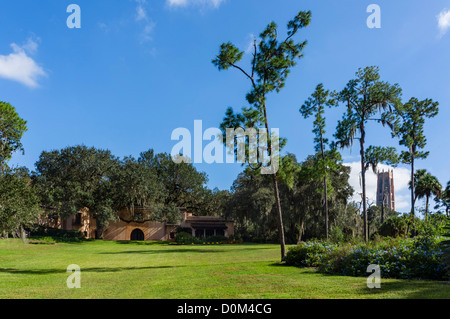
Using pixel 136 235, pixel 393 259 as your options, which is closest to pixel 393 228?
pixel 393 259

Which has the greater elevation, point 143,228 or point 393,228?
point 393,228

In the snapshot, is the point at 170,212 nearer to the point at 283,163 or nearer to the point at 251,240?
the point at 251,240

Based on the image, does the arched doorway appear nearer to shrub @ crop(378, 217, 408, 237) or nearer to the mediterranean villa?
the mediterranean villa

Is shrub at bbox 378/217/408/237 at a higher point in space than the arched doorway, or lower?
higher

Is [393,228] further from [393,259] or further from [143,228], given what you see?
[143,228]

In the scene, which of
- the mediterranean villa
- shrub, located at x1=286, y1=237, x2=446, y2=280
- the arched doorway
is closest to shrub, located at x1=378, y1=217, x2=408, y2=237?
shrub, located at x1=286, y1=237, x2=446, y2=280

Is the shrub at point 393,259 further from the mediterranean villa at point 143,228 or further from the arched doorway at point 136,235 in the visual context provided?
the arched doorway at point 136,235

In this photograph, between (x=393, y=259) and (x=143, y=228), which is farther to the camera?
(x=143, y=228)

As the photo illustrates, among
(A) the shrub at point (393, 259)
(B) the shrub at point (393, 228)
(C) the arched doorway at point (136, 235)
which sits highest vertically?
(A) the shrub at point (393, 259)

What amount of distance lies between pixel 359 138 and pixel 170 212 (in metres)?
28.2

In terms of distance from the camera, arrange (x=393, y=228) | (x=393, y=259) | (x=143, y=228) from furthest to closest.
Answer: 1. (x=143, y=228)
2. (x=393, y=228)
3. (x=393, y=259)

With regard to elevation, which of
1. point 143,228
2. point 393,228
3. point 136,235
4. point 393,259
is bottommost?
point 136,235

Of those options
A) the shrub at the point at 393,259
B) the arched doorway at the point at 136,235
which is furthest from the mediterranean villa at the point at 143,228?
the shrub at the point at 393,259

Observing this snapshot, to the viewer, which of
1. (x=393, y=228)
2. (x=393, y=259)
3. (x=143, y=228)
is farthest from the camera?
(x=143, y=228)
